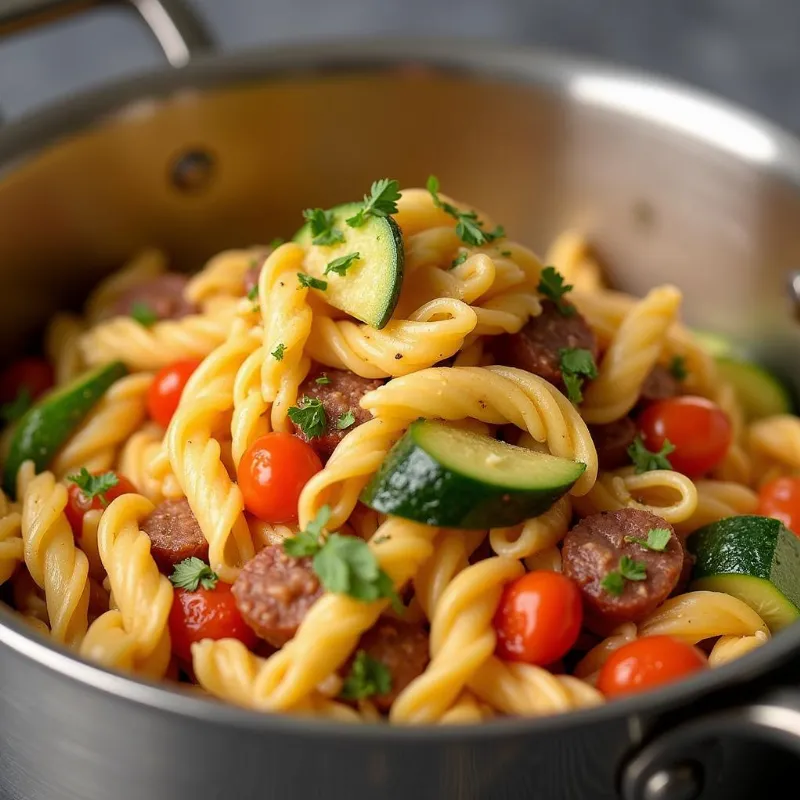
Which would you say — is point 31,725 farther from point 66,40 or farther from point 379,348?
point 66,40

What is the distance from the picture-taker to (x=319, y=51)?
176 inches

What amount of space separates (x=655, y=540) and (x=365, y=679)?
2.80 ft

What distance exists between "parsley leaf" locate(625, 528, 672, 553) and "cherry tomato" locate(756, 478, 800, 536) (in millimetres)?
677

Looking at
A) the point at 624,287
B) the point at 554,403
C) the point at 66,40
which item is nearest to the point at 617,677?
the point at 554,403

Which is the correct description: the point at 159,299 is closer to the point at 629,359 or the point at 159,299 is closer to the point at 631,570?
the point at 629,359

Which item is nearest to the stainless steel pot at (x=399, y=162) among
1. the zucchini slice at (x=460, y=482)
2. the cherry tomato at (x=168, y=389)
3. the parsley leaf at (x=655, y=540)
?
the cherry tomato at (x=168, y=389)

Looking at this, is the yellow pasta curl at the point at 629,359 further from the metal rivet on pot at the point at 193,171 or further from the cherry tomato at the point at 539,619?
the metal rivet on pot at the point at 193,171

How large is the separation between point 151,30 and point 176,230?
0.79 metres

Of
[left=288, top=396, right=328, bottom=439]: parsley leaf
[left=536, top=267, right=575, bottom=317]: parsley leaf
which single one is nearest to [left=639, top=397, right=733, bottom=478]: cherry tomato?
[left=536, top=267, right=575, bottom=317]: parsley leaf

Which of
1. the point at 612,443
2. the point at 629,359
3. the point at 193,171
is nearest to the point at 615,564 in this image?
the point at 612,443

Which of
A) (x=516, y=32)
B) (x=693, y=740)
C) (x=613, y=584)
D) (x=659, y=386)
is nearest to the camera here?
(x=693, y=740)

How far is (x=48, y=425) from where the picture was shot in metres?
3.62

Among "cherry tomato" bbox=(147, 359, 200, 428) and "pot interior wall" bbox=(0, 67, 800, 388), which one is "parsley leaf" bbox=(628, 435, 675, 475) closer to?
"pot interior wall" bbox=(0, 67, 800, 388)

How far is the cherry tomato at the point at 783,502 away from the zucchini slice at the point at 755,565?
297 millimetres
